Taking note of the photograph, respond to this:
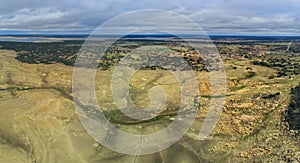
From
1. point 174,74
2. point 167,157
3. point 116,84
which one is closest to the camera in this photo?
point 167,157

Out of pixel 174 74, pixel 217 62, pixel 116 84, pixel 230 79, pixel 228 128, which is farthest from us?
pixel 217 62

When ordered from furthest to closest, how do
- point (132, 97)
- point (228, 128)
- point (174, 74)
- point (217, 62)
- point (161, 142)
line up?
point (217, 62), point (174, 74), point (132, 97), point (228, 128), point (161, 142)

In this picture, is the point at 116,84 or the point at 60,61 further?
the point at 60,61

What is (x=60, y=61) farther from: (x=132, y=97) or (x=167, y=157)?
(x=167, y=157)

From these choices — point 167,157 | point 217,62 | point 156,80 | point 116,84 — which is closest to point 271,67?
point 217,62

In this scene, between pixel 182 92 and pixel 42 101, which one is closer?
pixel 42 101

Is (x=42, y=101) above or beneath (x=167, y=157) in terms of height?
above

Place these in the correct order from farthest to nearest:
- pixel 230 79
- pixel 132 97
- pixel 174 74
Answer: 1. pixel 174 74
2. pixel 230 79
3. pixel 132 97

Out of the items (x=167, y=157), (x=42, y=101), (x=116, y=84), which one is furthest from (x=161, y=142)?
(x=116, y=84)

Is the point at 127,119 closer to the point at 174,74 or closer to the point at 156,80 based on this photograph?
the point at 156,80
